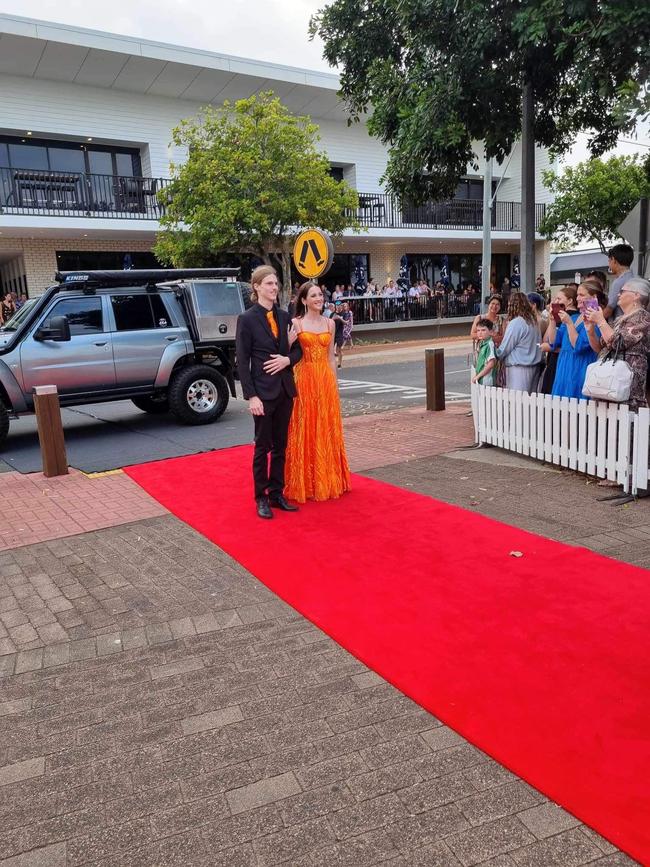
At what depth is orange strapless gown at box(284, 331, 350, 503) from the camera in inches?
233

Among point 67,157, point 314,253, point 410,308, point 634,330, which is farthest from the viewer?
point 410,308

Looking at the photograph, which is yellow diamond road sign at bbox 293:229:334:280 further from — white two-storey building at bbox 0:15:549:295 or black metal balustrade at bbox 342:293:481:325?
black metal balustrade at bbox 342:293:481:325

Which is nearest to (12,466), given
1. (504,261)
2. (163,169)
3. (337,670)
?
(337,670)

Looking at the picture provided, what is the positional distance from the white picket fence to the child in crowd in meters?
0.32

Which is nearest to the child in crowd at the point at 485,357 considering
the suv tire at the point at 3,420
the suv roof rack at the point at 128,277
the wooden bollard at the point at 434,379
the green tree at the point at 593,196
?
the wooden bollard at the point at 434,379

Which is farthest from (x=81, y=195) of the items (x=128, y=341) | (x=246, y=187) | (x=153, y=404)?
(x=128, y=341)

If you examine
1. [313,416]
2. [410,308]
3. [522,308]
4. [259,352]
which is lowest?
[313,416]

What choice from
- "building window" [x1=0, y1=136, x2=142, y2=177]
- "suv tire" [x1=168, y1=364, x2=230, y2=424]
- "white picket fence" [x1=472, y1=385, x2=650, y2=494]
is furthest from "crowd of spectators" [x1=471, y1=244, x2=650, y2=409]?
"building window" [x1=0, y1=136, x2=142, y2=177]

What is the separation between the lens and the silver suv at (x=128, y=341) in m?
9.01

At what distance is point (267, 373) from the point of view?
5.55 meters

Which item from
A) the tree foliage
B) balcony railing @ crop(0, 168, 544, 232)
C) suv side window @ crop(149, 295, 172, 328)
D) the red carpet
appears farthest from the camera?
balcony railing @ crop(0, 168, 544, 232)

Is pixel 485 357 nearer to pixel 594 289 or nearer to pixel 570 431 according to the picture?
pixel 594 289

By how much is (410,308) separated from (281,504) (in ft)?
74.9

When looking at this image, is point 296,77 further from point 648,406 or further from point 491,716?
point 491,716
